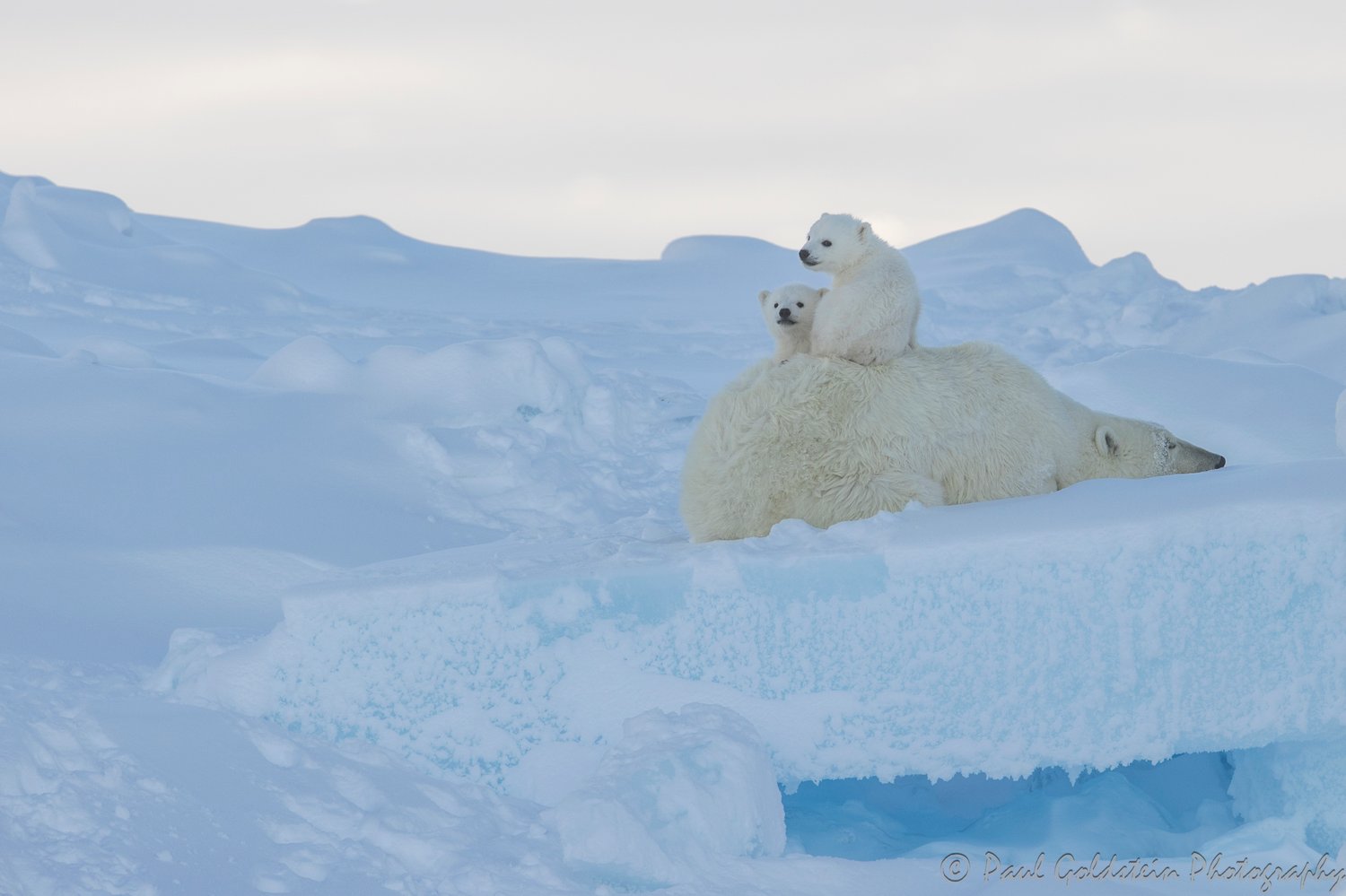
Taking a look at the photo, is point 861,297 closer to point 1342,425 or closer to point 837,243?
point 837,243

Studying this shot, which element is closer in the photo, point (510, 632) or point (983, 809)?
point (510, 632)

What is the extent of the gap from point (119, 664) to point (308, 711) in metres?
1.56

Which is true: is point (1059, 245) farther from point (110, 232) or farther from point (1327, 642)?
point (1327, 642)

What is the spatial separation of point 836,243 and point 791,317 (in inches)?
11.2

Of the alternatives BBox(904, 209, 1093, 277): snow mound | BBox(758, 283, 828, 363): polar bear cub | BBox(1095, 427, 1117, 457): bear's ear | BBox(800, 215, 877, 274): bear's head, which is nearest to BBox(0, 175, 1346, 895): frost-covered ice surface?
BBox(1095, 427, 1117, 457): bear's ear

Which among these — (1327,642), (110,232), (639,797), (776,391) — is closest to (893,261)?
(776,391)

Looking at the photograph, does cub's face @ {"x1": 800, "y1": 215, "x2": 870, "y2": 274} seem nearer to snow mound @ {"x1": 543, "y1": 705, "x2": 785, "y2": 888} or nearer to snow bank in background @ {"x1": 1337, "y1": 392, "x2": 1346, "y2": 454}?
snow mound @ {"x1": 543, "y1": 705, "x2": 785, "y2": 888}

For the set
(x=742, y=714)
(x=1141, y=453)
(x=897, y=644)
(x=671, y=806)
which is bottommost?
(x=671, y=806)

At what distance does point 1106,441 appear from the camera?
4.57 m

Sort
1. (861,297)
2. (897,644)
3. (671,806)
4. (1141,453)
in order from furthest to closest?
(1141,453) < (861,297) < (897,644) < (671,806)

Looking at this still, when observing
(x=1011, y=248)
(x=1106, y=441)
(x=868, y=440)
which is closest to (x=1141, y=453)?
(x=1106, y=441)

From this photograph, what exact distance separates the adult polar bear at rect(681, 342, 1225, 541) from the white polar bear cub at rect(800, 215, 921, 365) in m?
0.06

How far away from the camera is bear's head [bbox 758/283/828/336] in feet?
15.0

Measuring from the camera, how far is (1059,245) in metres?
25.1
